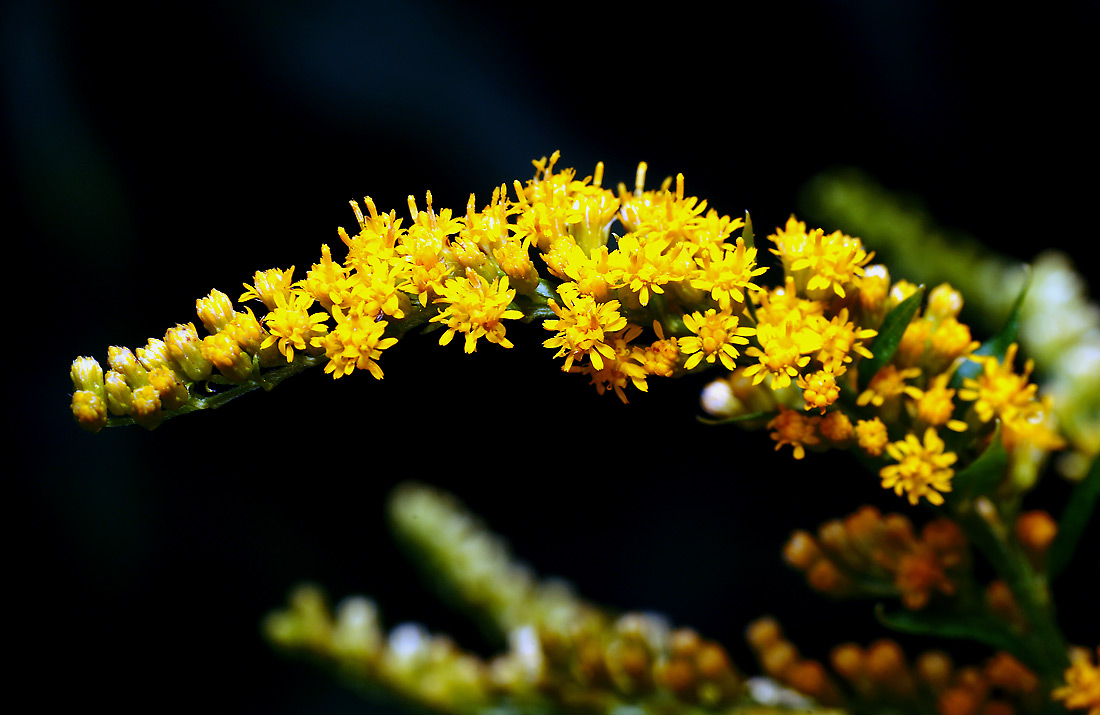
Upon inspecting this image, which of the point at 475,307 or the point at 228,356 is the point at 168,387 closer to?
the point at 228,356

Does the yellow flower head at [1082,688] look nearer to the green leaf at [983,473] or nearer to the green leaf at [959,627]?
the green leaf at [959,627]

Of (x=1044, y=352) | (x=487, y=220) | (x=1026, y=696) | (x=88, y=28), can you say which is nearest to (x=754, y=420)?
(x=487, y=220)

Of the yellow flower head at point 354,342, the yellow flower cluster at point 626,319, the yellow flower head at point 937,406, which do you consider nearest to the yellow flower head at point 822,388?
the yellow flower cluster at point 626,319

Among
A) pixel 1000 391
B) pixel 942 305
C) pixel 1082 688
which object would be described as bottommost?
pixel 1082 688

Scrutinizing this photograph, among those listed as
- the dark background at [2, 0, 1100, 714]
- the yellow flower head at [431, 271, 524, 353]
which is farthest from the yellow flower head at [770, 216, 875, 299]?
the dark background at [2, 0, 1100, 714]

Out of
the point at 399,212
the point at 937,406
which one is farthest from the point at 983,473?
the point at 399,212

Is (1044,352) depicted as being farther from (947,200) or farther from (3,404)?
(3,404)
